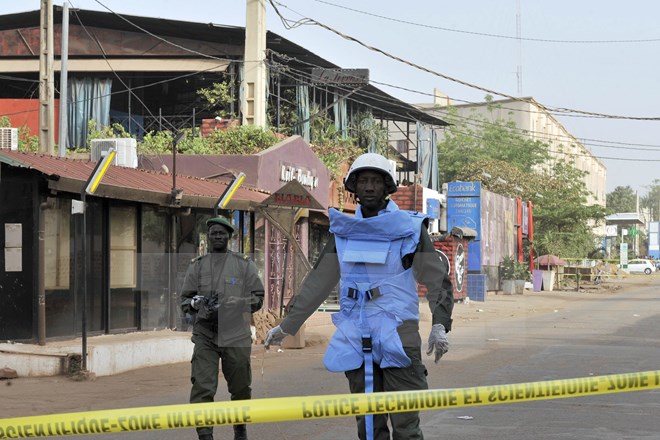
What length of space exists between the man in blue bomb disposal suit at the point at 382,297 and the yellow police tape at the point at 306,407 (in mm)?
510

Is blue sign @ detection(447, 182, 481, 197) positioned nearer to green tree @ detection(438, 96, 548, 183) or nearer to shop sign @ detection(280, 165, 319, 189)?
green tree @ detection(438, 96, 548, 183)

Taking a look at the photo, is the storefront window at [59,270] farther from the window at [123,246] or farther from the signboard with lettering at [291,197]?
the signboard with lettering at [291,197]

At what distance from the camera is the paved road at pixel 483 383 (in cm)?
865

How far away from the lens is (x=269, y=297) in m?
20.6

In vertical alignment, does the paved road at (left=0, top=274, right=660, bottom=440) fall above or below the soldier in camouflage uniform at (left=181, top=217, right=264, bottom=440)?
below

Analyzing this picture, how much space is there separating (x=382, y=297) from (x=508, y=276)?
41801 millimetres

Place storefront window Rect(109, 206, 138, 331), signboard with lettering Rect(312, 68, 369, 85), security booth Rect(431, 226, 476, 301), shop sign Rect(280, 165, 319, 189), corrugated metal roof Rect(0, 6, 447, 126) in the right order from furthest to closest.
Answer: security booth Rect(431, 226, 476, 301) < signboard with lettering Rect(312, 68, 369, 85) < corrugated metal roof Rect(0, 6, 447, 126) < shop sign Rect(280, 165, 319, 189) < storefront window Rect(109, 206, 138, 331)

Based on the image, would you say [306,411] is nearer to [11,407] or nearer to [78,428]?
[78,428]

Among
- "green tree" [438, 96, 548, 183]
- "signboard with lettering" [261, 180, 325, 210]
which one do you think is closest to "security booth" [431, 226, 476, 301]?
"signboard with lettering" [261, 180, 325, 210]

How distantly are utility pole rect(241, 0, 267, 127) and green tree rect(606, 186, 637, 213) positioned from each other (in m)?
130

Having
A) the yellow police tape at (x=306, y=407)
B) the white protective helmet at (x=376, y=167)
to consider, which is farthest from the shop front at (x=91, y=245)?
the yellow police tape at (x=306, y=407)

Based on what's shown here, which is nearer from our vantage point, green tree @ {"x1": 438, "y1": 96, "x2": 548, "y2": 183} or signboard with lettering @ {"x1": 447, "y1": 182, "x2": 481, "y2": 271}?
signboard with lettering @ {"x1": 447, "y1": 182, "x2": 481, "y2": 271}

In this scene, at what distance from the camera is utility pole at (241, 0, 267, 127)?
2847cm

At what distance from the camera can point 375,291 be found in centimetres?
515
